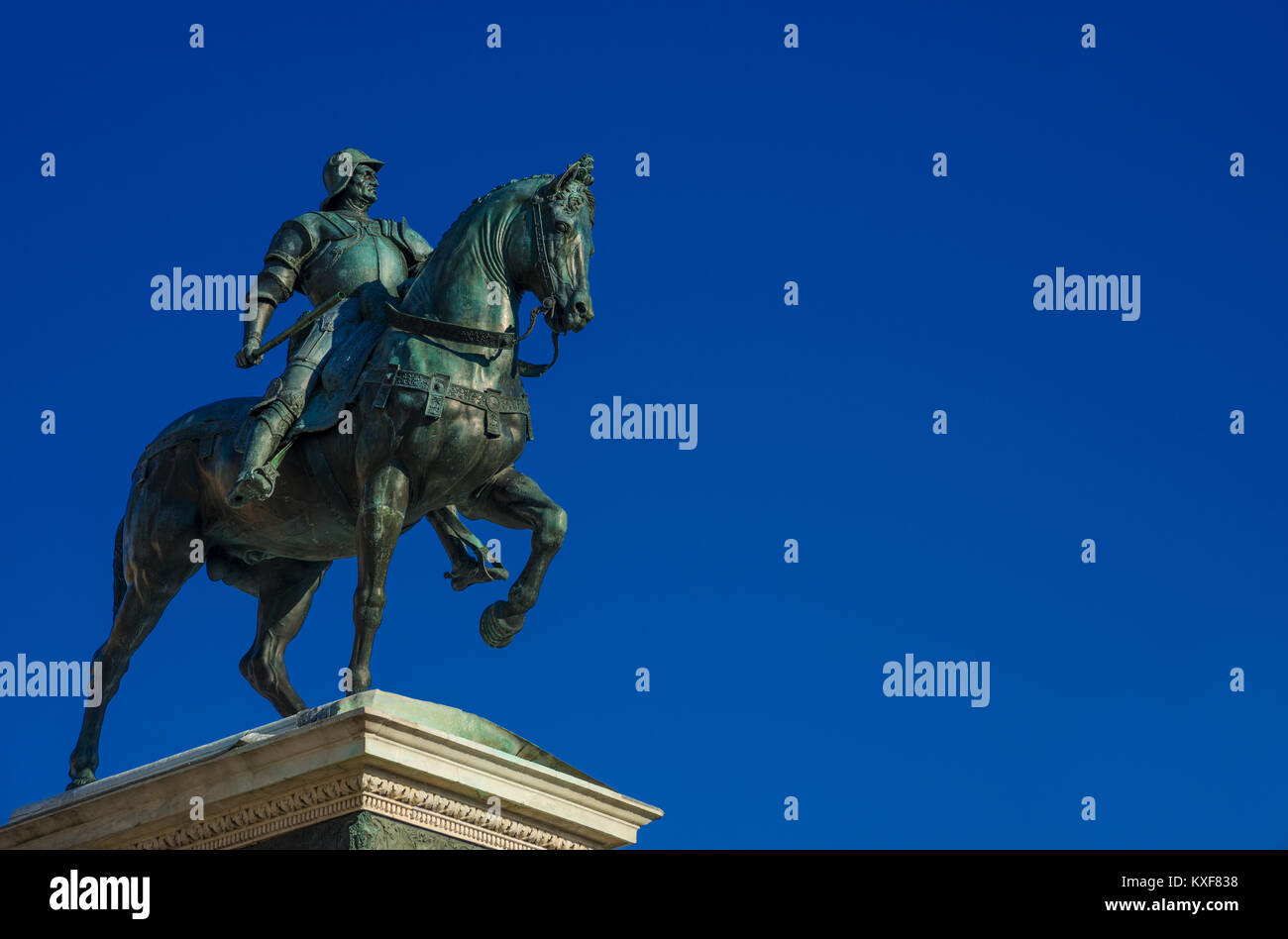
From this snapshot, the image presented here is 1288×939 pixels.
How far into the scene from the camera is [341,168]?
57.5 ft

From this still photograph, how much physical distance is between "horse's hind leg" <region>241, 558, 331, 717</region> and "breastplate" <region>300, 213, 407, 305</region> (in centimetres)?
205

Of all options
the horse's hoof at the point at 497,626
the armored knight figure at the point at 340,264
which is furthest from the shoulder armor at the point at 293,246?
the horse's hoof at the point at 497,626

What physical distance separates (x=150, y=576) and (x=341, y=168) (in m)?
3.42

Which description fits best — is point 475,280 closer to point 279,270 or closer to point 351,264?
point 351,264

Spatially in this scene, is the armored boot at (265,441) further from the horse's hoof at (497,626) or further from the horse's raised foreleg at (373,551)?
the horse's hoof at (497,626)

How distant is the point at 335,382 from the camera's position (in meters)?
15.9

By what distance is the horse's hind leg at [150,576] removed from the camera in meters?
16.6

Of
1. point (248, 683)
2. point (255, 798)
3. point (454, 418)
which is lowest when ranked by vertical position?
point (255, 798)

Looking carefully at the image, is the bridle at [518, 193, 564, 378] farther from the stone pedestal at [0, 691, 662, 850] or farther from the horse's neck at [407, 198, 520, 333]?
the stone pedestal at [0, 691, 662, 850]
